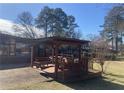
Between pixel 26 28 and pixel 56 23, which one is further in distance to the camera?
pixel 56 23

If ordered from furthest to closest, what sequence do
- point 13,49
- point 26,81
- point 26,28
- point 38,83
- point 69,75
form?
point 26,28
point 13,49
point 69,75
point 26,81
point 38,83

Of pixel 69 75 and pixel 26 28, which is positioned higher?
pixel 26 28

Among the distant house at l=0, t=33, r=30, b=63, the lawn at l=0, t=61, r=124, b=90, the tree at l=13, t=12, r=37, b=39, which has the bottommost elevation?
the lawn at l=0, t=61, r=124, b=90

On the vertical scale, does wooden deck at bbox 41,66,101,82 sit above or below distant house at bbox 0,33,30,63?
below

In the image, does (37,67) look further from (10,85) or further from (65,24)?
(65,24)

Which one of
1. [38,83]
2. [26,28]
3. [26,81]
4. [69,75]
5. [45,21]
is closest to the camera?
[38,83]

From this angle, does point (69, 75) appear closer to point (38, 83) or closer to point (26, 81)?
point (38, 83)

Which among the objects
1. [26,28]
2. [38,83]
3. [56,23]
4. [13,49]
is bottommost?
[38,83]

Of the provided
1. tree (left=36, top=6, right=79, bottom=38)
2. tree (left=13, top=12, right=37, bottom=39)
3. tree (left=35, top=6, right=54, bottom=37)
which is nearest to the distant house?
tree (left=13, top=12, right=37, bottom=39)

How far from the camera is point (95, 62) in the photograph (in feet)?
40.4

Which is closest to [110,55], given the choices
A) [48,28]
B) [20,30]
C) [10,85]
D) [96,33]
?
[96,33]

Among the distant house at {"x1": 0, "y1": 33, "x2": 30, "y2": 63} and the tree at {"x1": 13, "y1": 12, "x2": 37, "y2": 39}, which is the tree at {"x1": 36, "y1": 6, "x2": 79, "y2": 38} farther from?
the distant house at {"x1": 0, "y1": 33, "x2": 30, "y2": 63}

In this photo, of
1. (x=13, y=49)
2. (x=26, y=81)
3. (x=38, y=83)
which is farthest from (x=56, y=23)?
(x=38, y=83)

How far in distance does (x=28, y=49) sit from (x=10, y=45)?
1.37 m
